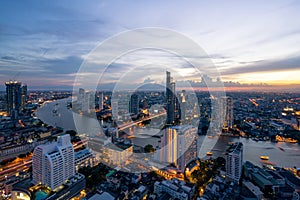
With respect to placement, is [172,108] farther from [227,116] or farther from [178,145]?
[178,145]

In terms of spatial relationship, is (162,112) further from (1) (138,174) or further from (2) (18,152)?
(2) (18,152)

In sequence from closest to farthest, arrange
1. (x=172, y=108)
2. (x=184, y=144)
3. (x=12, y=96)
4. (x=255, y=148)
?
1. (x=184, y=144)
2. (x=255, y=148)
3. (x=172, y=108)
4. (x=12, y=96)

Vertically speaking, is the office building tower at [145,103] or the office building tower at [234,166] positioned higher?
the office building tower at [145,103]

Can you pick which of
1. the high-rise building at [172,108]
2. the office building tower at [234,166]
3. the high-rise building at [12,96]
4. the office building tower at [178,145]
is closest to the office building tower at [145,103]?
the high-rise building at [172,108]

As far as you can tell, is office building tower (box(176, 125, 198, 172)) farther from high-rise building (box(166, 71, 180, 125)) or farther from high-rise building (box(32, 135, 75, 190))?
high-rise building (box(166, 71, 180, 125))

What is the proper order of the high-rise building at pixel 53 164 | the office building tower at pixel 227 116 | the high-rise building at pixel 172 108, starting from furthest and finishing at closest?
the office building tower at pixel 227 116 → the high-rise building at pixel 172 108 → the high-rise building at pixel 53 164

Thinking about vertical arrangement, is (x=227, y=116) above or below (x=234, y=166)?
above

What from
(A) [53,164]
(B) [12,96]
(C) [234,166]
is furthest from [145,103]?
(B) [12,96]

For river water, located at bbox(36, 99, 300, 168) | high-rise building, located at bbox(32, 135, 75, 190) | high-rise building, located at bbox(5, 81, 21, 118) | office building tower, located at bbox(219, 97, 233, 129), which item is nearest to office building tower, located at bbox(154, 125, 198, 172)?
river water, located at bbox(36, 99, 300, 168)

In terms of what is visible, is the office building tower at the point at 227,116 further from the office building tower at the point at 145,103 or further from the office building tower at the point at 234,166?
the office building tower at the point at 234,166
